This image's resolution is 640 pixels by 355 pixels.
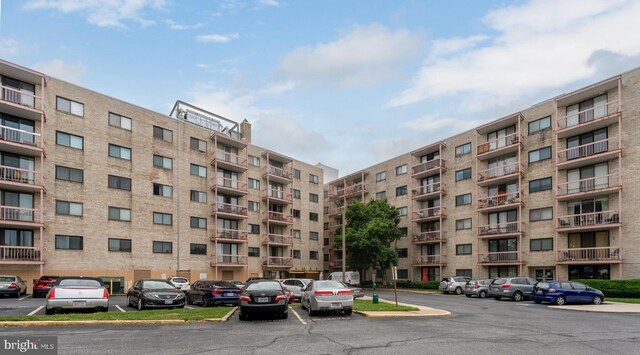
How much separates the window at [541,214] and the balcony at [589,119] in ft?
19.6

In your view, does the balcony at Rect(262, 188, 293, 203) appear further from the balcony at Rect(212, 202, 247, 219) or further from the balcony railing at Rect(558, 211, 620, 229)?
the balcony railing at Rect(558, 211, 620, 229)

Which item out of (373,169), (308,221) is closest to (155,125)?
(308,221)

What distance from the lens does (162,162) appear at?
4306cm

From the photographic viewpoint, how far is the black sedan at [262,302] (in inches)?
660

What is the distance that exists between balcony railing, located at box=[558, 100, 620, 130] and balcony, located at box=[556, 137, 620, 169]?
185 centimetres

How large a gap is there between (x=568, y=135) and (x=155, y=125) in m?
33.8

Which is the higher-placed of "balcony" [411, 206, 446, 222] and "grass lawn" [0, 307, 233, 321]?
"balcony" [411, 206, 446, 222]

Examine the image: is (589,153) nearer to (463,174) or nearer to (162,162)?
(463,174)

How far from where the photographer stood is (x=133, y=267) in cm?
3931

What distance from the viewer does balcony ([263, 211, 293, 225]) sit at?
173 ft

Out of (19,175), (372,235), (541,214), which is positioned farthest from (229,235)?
(541,214)

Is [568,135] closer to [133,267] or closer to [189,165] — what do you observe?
[189,165]

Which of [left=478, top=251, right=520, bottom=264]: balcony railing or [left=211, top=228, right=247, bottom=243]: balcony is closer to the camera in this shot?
[left=478, top=251, right=520, bottom=264]: balcony railing

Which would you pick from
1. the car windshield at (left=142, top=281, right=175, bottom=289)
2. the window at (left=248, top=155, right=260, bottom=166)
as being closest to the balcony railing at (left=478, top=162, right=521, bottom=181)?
the window at (left=248, top=155, right=260, bottom=166)
